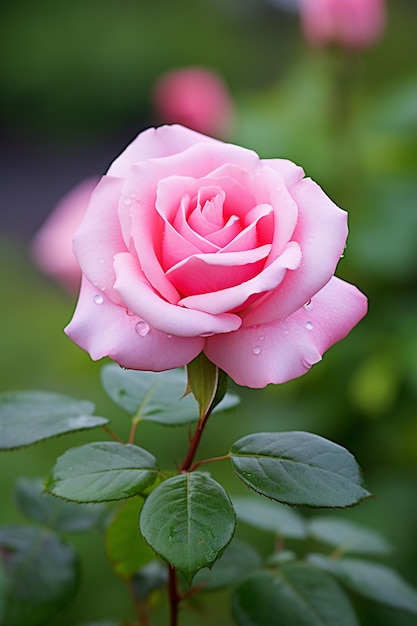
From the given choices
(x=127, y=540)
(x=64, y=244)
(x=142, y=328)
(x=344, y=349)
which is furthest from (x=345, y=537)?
(x=64, y=244)

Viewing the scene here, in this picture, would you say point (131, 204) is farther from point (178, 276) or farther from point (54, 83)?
point (54, 83)

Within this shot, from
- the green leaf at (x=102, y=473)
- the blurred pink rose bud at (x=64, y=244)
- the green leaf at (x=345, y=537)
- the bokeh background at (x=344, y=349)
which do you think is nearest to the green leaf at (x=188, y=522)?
the green leaf at (x=102, y=473)

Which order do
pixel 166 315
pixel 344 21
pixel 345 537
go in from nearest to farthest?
pixel 166 315
pixel 345 537
pixel 344 21

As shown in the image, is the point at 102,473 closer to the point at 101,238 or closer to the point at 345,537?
the point at 101,238

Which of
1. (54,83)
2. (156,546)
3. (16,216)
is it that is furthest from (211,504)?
(54,83)

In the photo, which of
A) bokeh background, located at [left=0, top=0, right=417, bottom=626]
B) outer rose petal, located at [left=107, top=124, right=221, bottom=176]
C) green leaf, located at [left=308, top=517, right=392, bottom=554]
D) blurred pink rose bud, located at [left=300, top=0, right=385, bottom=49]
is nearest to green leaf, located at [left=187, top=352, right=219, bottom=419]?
outer rose petal, located at [left=107, top=124, right=221, bottom=176]

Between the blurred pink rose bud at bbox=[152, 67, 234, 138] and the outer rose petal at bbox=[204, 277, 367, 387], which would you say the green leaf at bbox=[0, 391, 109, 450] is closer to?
the outer rose petal at bbox=[204, 277, 367, 387]
